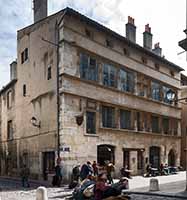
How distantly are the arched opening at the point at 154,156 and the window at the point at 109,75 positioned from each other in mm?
7782

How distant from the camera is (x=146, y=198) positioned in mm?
14703

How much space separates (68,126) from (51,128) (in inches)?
58.1

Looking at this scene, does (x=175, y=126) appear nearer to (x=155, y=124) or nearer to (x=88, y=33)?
(x=155, y=124)

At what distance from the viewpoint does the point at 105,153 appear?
2828 cm

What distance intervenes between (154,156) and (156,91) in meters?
5.79

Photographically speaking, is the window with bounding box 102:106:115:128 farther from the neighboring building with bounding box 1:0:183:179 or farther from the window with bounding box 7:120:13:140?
the window with bounding box 7:120:13:140

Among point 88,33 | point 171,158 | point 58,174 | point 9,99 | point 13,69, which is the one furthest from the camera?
point 171,158

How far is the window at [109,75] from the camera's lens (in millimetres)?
28656

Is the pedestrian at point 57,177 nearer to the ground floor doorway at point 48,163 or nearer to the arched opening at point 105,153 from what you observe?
the ground floor doorway at point 48,163

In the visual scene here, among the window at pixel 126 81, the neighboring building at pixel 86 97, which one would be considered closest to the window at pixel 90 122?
the neighboring building at pixel 86 97

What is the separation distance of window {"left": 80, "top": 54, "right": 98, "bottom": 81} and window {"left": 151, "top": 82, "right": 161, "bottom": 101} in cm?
904

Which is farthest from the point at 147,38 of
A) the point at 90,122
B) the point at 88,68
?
the point at 90,122

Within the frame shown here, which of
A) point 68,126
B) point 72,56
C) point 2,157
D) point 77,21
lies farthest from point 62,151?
point 2,157

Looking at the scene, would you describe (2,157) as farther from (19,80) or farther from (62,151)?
(62,151)
